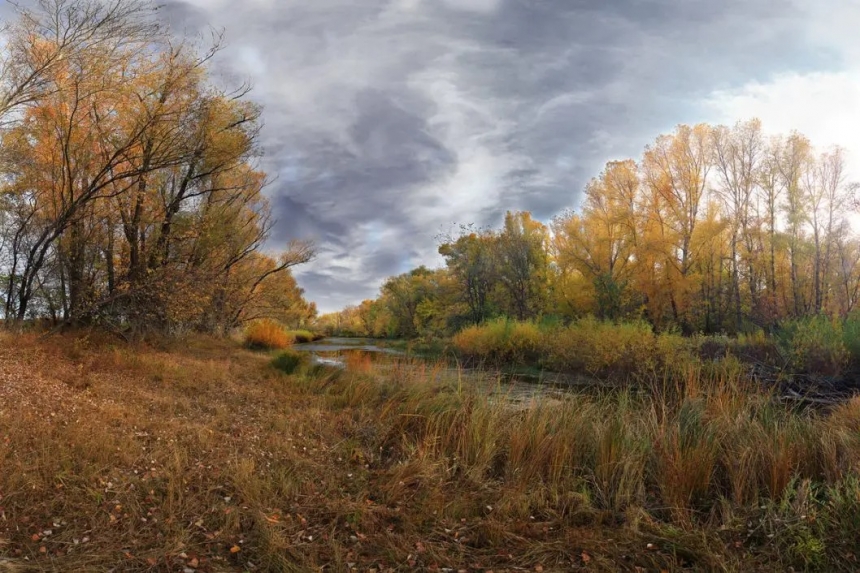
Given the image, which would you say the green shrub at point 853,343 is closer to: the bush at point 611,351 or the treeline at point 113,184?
the bush at point 611,351

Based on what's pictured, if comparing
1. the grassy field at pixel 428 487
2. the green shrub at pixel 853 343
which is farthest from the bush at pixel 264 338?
the green shrub at pixel 853 343

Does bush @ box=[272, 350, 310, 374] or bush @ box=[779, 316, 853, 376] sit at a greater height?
bush @ box=[779, 316, 853, 376]

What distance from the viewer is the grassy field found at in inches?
152

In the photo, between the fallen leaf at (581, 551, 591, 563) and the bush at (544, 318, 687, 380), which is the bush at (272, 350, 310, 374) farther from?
the fallen leaf at (581, 551, 591, 563)

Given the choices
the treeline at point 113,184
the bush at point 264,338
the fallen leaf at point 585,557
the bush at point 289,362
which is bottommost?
the fallen leaf at point 585,557

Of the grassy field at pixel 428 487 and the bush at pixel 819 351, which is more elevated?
the bush at pixel 819 351

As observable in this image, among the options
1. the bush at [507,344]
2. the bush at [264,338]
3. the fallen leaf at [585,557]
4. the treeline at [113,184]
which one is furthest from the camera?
the bush at [264,338]

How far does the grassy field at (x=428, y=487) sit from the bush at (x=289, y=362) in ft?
19.3

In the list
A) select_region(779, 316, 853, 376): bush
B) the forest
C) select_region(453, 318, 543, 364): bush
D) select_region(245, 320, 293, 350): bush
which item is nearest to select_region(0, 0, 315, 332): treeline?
the forest

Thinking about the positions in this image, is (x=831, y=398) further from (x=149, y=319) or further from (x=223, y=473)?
(x=149, y=319)

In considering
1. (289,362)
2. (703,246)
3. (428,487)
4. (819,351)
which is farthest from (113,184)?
(703,246)

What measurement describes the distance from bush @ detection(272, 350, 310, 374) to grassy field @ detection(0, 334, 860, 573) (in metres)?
5.89

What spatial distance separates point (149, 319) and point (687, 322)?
2926 centimetres

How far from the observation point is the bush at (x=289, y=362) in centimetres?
1385
